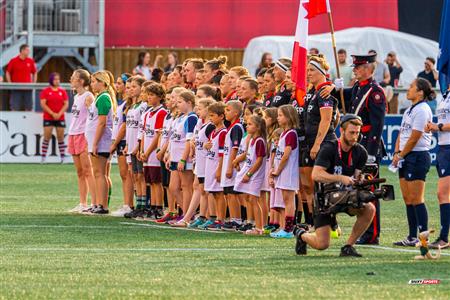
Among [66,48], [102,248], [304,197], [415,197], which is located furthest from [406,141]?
[66,48]

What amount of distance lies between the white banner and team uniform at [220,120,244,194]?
14285 millimetres

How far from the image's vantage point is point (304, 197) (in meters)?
17.6

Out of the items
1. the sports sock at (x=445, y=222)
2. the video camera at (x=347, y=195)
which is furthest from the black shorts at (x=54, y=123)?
the video camera at (x=347, y=195)

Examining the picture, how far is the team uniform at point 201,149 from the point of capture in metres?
18.2

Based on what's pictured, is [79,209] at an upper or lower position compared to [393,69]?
lower

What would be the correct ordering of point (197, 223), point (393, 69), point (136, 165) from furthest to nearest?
point (393, 69) < point (136, 165) < point (197, 223)

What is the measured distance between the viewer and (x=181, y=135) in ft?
62.1

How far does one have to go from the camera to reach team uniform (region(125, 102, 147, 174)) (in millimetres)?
20172

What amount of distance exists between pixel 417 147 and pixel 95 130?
21.0 feet

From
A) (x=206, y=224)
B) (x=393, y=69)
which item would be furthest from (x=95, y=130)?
(x=393, y=69)

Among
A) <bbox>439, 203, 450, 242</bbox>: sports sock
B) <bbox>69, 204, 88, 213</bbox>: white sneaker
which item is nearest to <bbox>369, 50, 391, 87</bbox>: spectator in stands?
<bbox>69, 204, 88, 213</bbox>: white sneaker

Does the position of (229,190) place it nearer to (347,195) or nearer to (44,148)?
(347,195)

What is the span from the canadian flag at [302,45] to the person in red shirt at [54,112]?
45.3ft

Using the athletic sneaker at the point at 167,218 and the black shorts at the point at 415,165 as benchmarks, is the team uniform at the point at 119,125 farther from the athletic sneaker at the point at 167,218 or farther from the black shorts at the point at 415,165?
the black shorts at the point at 415,165
